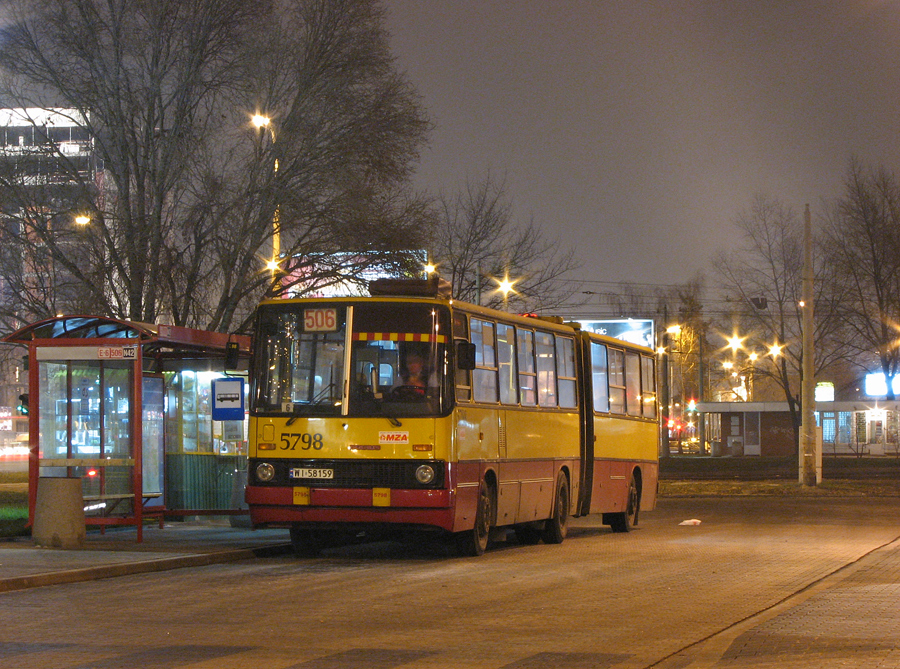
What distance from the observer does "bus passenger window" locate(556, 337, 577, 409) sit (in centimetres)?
1975

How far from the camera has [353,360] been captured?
15.8 metres

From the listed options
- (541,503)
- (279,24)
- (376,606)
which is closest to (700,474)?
(279,24)

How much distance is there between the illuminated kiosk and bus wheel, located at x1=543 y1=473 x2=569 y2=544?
4.63m

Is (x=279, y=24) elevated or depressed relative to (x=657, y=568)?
elevated

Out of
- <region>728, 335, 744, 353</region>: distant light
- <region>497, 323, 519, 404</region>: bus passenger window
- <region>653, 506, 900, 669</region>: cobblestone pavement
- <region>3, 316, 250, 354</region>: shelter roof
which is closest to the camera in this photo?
<region>653, 506, 900, 669</region>: cobblestone pavement

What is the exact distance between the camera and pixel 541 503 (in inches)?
735

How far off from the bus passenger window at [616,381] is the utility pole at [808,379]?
13.0 m

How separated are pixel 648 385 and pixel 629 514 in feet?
8.58

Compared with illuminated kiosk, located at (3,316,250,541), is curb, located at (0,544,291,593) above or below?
below

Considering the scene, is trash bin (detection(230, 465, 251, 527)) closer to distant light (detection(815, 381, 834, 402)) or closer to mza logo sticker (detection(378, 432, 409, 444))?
mza logo sticker (detection(378, 432, 409, 444))

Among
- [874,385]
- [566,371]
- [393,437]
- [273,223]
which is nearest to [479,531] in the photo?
[393,437]

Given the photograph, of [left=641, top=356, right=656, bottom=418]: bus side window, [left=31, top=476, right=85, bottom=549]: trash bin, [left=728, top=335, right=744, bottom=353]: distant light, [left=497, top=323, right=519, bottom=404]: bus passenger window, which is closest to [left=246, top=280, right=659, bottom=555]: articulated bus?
[left=497, top=323, right=519, bottom=404]: bus passenger window

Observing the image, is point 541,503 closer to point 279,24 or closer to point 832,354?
point 279,24

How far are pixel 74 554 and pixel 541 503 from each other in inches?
256
